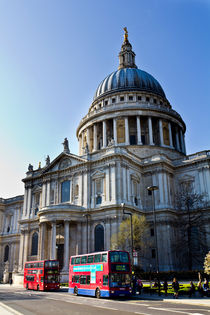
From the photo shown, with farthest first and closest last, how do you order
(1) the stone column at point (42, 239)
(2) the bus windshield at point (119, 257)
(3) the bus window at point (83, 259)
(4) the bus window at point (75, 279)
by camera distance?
(1) the stone column at point (42, 239)
(4) the bus window at point (75, 279)
(3) the bus window at point (83, 259)
(2) the bus windshield at point (119, 257)

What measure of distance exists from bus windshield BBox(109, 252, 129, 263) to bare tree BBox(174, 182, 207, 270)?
1999 centimetres

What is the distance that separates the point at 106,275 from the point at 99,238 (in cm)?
2112

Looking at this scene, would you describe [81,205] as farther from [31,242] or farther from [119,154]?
[31,242]

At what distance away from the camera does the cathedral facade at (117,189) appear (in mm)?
46719

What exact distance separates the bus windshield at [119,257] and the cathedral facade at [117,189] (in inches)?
409

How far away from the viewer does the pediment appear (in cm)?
5388

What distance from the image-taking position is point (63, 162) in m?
56.1

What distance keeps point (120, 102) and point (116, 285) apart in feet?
158

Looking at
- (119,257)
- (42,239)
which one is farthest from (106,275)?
(42,239)

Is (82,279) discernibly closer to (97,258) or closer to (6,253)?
(97,258)

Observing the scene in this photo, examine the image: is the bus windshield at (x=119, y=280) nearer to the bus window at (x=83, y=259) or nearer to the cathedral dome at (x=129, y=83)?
the bus window at (x=83, y=259)

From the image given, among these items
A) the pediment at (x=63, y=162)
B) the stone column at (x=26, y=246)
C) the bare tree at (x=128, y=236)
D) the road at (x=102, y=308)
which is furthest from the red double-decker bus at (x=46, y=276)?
the pediment at (x=63, y=162)

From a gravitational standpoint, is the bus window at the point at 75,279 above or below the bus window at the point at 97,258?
Result: below

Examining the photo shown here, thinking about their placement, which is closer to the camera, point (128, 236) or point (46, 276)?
point (46, 276)
